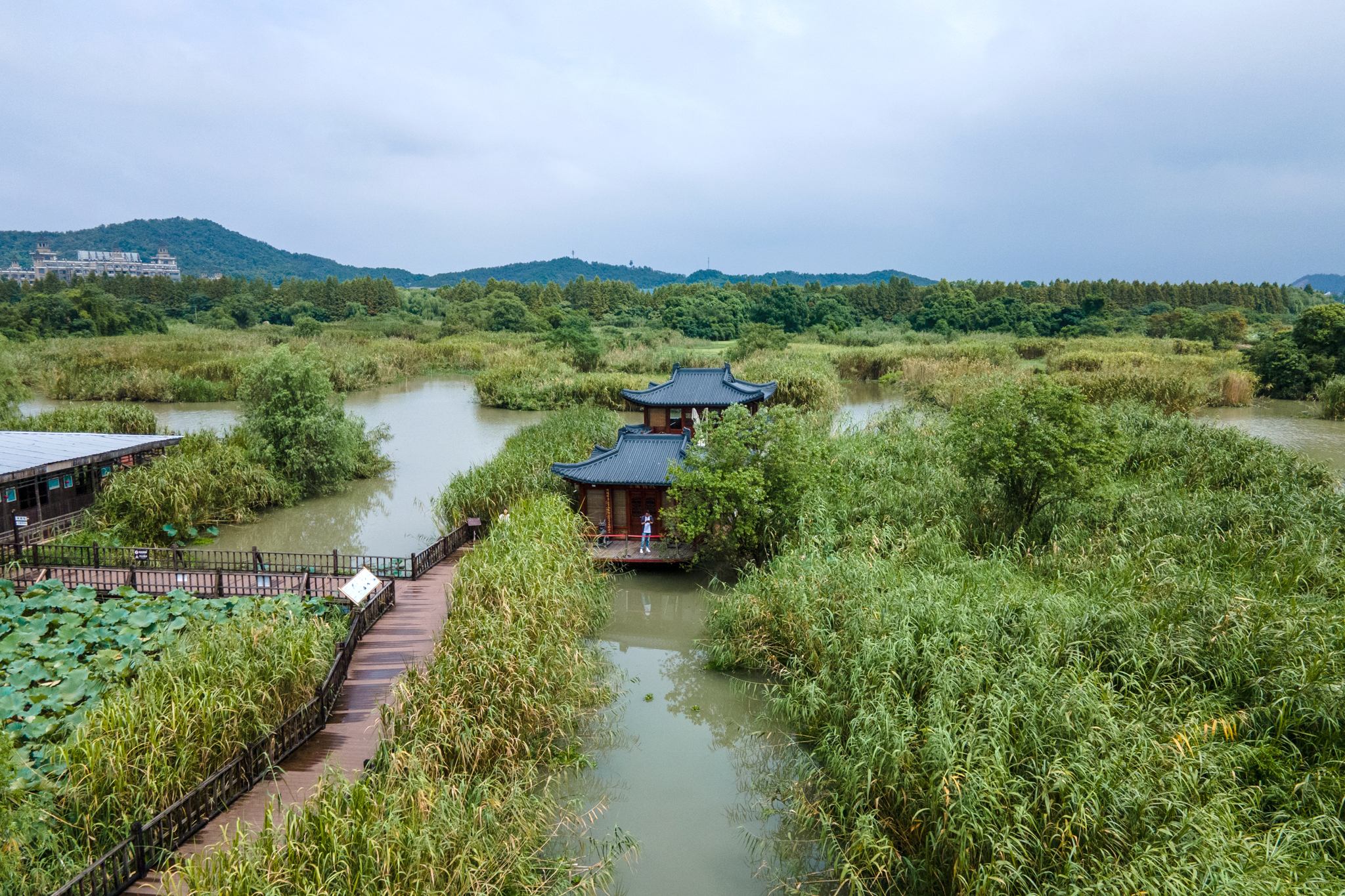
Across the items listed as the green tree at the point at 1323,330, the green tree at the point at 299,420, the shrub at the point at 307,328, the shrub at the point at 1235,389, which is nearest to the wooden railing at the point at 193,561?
the green tree at the point at 299,420

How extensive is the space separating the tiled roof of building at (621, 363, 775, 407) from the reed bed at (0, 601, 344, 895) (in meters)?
13.8

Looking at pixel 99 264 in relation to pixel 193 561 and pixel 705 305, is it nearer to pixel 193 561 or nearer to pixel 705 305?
pixel 705 305

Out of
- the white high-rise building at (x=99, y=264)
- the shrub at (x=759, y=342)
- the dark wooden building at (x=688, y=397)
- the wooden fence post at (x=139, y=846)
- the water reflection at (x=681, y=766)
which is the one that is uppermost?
the white high-rise building at (x=99, y=264)

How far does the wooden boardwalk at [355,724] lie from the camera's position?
22.9ft

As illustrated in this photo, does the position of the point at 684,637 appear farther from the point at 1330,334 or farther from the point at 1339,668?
the point at 1330,334

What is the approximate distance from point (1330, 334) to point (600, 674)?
3804 centimetres

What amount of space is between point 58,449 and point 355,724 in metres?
13.2

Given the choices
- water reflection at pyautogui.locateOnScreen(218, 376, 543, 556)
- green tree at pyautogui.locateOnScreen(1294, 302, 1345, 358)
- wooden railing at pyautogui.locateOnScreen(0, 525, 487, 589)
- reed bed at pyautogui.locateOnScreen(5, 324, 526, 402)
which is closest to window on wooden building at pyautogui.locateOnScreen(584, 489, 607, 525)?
wooden railing at pyautogui.locateOnScreen(0, 525, 487, 589)

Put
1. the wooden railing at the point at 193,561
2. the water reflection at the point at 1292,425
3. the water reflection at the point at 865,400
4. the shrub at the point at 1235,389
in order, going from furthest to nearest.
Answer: the shrub at the point at 1235,389, the water reflection at the point at 865,400, the water reflection at the point at 1292,425, the wooden railing at the point at 193,561

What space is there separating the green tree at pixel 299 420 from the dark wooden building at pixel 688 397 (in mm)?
8678

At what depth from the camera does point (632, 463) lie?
1683 cm

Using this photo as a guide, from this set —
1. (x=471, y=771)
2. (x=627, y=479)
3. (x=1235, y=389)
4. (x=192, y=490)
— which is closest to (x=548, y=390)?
(x=192, y=490)

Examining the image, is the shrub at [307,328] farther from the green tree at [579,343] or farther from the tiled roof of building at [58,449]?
the tiled roof of building at [58,449]

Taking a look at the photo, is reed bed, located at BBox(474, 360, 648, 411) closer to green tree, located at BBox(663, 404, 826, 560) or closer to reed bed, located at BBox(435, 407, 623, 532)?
reed bed, located at BBox(435, 407, 623, 532)
